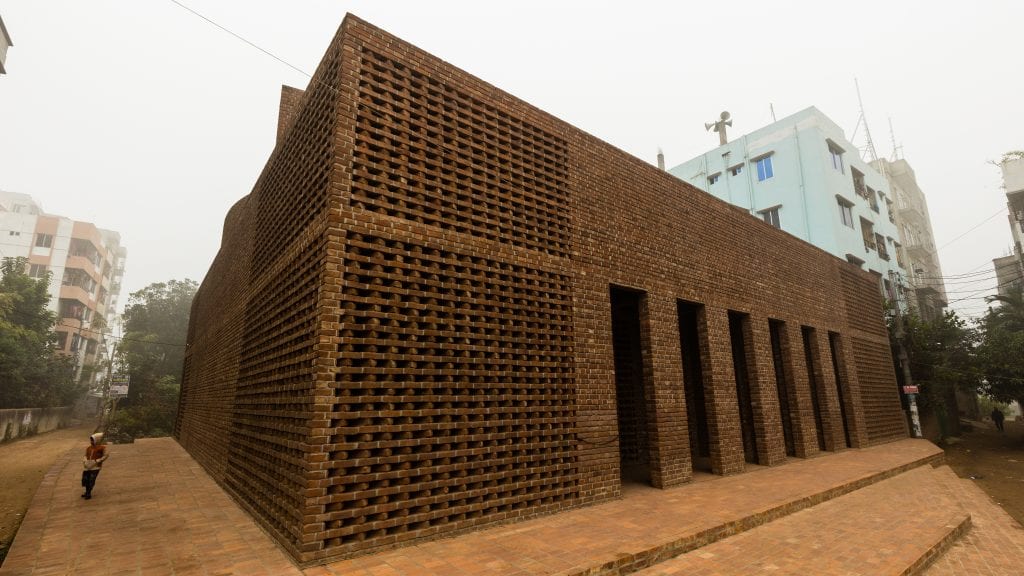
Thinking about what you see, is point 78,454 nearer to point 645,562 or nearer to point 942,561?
point 645,562

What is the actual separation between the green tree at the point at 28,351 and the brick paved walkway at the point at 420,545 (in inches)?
915

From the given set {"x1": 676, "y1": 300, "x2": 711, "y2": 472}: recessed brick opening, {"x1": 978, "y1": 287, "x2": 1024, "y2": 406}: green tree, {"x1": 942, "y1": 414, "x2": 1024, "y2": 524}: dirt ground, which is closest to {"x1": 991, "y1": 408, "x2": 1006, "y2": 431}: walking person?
{"x1": 942, "y1": 414, "x2": 1024, "y2": 524}: dirt ground

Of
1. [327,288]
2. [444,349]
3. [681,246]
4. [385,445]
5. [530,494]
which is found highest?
[681,246]

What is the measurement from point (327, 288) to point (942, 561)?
22.3ft

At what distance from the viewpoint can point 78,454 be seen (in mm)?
11766

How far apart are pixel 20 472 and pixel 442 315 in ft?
45.2

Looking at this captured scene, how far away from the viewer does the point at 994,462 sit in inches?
561

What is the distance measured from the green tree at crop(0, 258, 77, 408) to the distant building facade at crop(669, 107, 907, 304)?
36490 mm

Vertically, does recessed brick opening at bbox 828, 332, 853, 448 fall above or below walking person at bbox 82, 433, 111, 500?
above

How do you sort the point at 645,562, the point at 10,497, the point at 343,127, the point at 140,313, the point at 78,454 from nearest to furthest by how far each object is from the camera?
the point at 645,562 → the point at 343,127 → the point at 10,497 → the point at 78,454 → the point at 140,313

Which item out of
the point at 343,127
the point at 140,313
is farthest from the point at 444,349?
Answer: the point at 140,313

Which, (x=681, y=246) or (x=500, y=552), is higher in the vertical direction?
(x=681, y=246)

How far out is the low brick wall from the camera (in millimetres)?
19859

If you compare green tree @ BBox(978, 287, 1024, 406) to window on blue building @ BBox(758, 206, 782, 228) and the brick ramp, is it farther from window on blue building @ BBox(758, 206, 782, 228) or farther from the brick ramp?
the brick ramp
